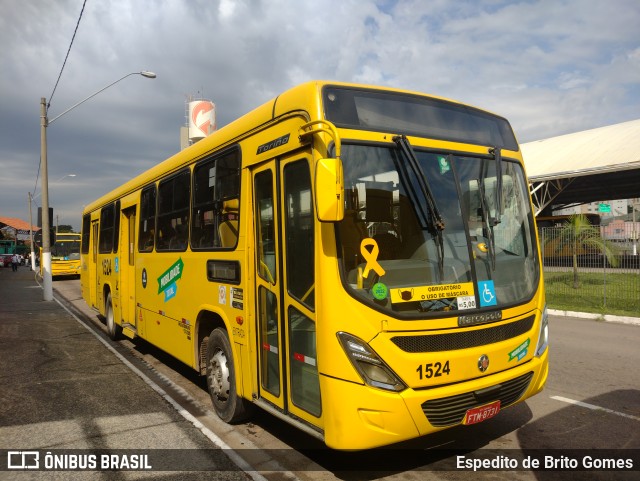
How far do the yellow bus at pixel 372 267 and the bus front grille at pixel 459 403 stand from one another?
1cm

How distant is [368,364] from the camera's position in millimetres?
3361

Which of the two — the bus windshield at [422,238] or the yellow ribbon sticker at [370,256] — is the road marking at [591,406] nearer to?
the bus windshield at [422,238]

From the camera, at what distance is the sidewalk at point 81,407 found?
15.1 feet

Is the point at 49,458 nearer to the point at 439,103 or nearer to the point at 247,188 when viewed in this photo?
the point at 247,188

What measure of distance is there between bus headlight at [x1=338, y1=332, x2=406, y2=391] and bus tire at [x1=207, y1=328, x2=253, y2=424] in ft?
6.24

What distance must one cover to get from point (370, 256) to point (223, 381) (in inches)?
96.0

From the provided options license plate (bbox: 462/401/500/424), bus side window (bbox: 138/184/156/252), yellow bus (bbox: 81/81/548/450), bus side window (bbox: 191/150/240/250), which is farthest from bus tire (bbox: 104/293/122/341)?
license plate (bbox: 462/401/500/424)

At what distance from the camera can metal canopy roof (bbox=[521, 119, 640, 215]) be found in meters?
24.4

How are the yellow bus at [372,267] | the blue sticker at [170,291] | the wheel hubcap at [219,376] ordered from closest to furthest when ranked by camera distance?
the yellow bus at [372,267], the wheel hubcap at [219,376], the blue sticker at [170,291]

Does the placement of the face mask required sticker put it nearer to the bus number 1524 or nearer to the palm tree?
the bus number 1524

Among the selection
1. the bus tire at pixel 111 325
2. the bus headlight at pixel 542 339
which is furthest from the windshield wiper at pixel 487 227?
the bus tire at pixel 111 325

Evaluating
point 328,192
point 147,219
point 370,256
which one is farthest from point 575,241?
point 328,192


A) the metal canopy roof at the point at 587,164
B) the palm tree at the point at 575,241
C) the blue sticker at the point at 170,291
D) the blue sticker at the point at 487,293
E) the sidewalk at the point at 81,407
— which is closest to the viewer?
the blue sticker at the point at 487,293

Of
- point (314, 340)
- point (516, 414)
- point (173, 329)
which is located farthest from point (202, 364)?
point (516, 414)
